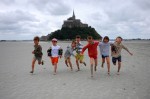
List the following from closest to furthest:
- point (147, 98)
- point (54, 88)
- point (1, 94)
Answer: point (147, 98) < point (1, 94) < point (54, 88)

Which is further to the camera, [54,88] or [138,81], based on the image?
[138,81]

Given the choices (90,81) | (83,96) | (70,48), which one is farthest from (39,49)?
(83,96)

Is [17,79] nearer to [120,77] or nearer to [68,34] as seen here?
[120,77]

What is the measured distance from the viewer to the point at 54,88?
7359 millimetres

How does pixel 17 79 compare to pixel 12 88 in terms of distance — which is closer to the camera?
pixel 12 88

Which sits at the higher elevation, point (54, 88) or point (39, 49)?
point (39, 49)

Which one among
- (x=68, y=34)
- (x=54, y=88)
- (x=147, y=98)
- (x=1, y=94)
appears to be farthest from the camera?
(x=68, y=34)

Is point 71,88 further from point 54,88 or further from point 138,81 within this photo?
point 138,81

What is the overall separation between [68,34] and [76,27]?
8342 mm

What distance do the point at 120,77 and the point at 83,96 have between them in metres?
3.28

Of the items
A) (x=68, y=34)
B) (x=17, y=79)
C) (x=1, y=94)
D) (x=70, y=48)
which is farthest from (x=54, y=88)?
(x=68, y=34)

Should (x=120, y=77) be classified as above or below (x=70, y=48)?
below

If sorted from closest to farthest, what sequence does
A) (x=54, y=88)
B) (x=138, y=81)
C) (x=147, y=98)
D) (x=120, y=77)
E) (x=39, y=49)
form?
1. (x=147, y=98)
2. (x=54, y=88)
3. (x=138, y=81)
4. (x=120, y=77)
5. (x=39, y=49)

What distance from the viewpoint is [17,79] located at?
8.90 meters
